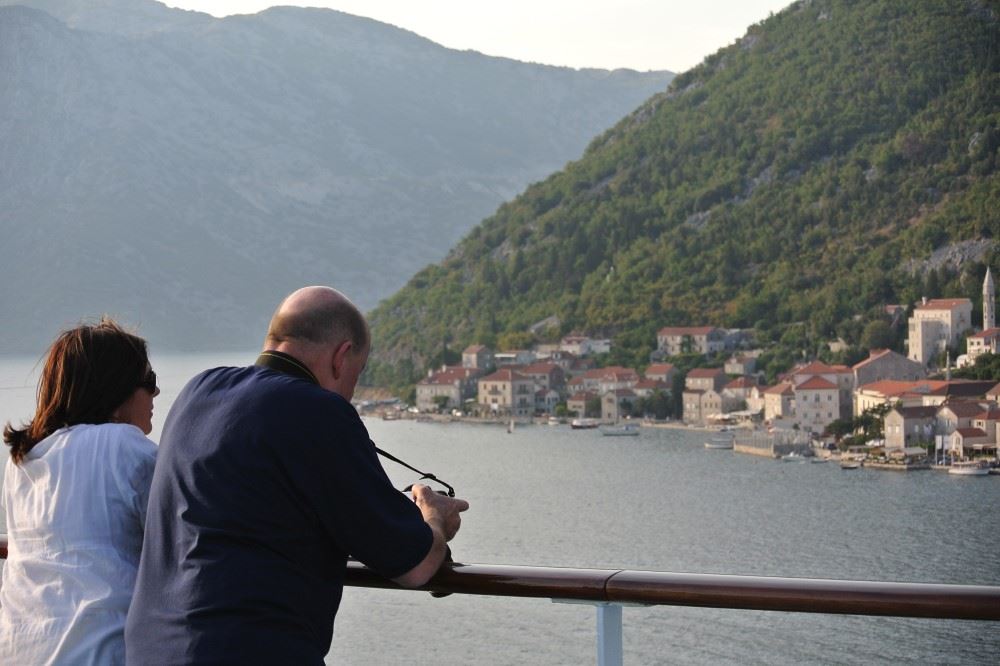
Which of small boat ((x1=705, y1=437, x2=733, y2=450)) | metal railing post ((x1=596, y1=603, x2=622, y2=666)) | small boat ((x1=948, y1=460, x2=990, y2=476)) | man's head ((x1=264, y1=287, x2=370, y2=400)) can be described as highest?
man's head ((x1=264, y1=287, x2=370, y2=400))

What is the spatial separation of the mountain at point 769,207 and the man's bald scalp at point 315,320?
1733 inches

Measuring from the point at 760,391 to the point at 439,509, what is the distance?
135 ft

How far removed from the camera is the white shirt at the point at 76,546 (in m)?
1.31

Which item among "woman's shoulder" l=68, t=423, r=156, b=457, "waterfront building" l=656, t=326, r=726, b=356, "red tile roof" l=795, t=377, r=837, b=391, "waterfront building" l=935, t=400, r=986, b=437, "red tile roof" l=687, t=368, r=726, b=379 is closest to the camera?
"woman's shoulder" l=68, t=423, r=156, b=457

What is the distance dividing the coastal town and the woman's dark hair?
110 ft

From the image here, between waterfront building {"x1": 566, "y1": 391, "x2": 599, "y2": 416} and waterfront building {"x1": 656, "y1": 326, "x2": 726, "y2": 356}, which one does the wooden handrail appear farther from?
waterfront building {"x1": 656, "y1": 326, "x2": 726, "y2": 356}

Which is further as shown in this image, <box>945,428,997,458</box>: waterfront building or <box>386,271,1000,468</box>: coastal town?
<box>386,271,1000,468</box>: coastal town

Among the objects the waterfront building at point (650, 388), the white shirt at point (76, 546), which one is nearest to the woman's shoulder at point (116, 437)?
the white shirt at point (76, 546)

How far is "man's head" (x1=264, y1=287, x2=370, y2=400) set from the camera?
1274 millimetres

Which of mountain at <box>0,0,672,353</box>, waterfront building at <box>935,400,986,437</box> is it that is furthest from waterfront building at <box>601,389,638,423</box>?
mountain at <box>0,0,672,353</box>

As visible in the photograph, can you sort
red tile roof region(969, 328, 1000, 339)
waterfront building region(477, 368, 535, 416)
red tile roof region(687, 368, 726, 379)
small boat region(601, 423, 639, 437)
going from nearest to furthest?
small boat region(601, 423, 639, 437)
red tile roof region(969, 328, 1000, 339)
red tile roof region(687, 368, 726, 379)
waterfront building region(477, 368, 535, 416)

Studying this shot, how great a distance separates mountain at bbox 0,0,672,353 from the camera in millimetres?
80875

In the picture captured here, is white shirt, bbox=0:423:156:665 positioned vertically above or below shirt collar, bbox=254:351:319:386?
below

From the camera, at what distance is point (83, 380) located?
55.6 inches
